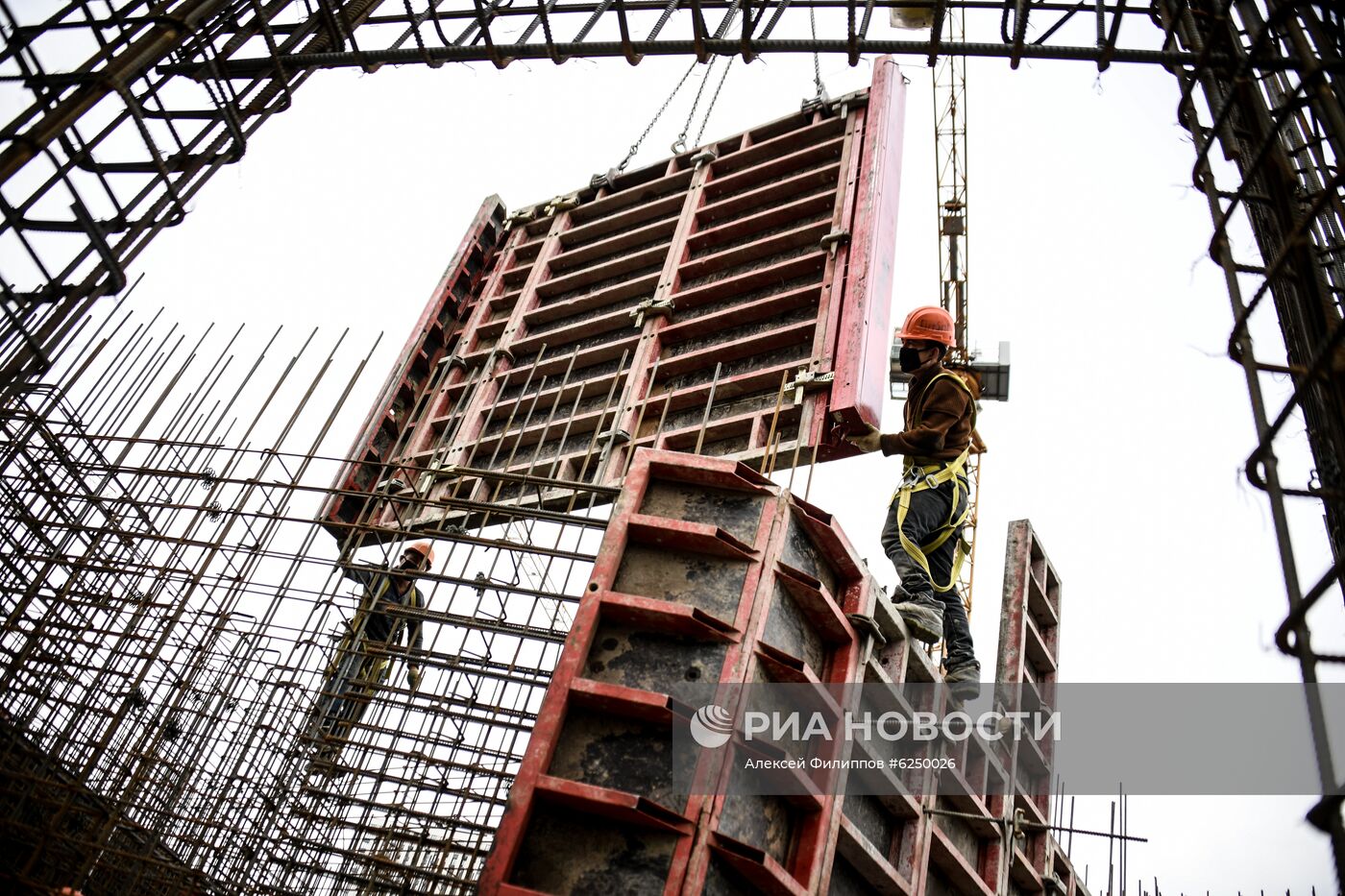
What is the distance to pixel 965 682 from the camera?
7059 mm

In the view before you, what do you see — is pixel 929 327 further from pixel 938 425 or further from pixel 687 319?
pixel 687 319

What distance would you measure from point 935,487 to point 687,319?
4188 millimetres

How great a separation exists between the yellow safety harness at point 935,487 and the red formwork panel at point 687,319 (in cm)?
109

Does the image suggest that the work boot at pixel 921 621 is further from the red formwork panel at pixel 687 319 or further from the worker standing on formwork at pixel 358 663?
the worker standing on formwork at pixel 358 663

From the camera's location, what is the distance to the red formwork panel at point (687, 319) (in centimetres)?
898

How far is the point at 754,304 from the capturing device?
10.0 metres

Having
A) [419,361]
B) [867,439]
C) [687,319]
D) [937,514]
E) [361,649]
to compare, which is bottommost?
[361,649]

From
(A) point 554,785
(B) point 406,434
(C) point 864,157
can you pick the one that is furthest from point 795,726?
(B) point 406,434

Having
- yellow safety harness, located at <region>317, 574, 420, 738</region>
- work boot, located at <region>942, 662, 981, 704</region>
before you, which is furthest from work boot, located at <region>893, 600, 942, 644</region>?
yellow safety harness, located at <region>317, 574, 420, 738</region>

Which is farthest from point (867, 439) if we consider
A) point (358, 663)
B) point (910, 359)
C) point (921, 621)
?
point (358, 663)

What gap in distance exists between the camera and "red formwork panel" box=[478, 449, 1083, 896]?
4.81m

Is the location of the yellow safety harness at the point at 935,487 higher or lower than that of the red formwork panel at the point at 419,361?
lower

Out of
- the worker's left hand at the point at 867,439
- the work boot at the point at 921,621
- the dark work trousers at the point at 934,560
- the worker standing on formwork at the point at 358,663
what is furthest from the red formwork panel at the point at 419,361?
the work boot at the point at 921,621

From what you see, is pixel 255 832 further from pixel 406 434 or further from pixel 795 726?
pixel 406 434
